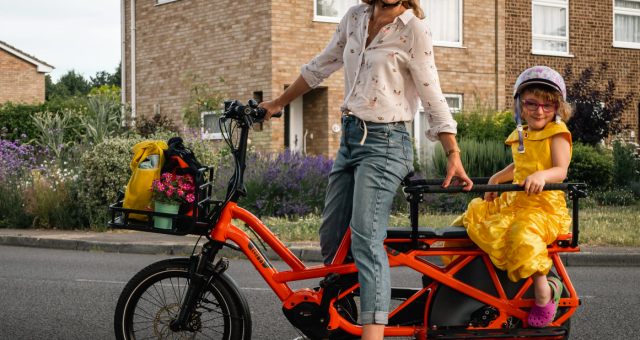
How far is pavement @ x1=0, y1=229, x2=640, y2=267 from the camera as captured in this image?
8570 millimetres

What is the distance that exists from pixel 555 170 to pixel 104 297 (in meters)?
4.38

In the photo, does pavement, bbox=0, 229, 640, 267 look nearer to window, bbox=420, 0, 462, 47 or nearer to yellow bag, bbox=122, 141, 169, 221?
yellow bag, bbox=122, 141, 169, 221

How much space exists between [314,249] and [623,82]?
634 inches

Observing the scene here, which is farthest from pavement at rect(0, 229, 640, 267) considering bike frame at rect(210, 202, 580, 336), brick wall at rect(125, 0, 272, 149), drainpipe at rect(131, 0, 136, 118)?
drainpipe at rect(131, 0, 136, 118)

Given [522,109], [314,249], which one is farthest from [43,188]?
[522,109]

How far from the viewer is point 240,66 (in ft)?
58.4

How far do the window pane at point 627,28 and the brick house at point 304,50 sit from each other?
0.34 ft

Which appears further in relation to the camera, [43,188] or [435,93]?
[43,188]

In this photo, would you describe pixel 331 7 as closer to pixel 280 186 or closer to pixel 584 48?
pixel 280 186

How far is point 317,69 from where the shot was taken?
4.00 metres

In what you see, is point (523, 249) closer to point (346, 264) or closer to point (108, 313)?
point (346, 264)

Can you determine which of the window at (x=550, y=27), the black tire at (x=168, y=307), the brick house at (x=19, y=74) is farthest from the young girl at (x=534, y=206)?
the brick house at (x=19, y=74)

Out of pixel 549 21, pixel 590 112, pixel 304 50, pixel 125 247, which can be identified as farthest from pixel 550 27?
pixel 125 247

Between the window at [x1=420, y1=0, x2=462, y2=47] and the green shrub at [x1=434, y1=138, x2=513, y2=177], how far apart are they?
5.29 metres
